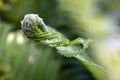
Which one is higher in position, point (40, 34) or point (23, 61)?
point (23, 61)

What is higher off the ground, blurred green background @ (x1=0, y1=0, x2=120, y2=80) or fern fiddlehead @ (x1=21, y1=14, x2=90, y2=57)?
blurred green background @ (x1=0, y1=0, x2=120, y2=80)

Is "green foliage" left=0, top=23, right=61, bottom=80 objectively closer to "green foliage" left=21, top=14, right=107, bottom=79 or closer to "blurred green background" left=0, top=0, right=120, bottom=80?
"blurred green background" left=0, top=0, right=120, bottom=80

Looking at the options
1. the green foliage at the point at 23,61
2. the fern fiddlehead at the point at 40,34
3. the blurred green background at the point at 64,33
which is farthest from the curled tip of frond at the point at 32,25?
the green foliage at the point at 23,61

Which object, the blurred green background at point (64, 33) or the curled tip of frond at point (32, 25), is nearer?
Result: the curled tip of frond at point (32, 25)

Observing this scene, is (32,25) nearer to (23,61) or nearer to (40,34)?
(40,34)

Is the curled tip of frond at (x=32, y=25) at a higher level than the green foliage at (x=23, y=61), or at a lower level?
lower

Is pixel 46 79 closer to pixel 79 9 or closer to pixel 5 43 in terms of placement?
pixel 5 43

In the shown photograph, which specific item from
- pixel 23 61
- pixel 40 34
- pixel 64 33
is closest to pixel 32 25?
pixel 40 34

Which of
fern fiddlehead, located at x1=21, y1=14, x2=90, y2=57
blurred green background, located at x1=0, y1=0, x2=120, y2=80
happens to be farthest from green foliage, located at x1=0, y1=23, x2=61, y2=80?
fern fiddlehead, located at x1=21, y1=14, x2=90, y2=57

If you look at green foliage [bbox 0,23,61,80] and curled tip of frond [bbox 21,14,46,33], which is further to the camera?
green foliage [bbox 0,23,61,80]

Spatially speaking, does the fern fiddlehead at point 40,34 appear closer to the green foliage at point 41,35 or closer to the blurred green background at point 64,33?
the green foliage at point 41,35
